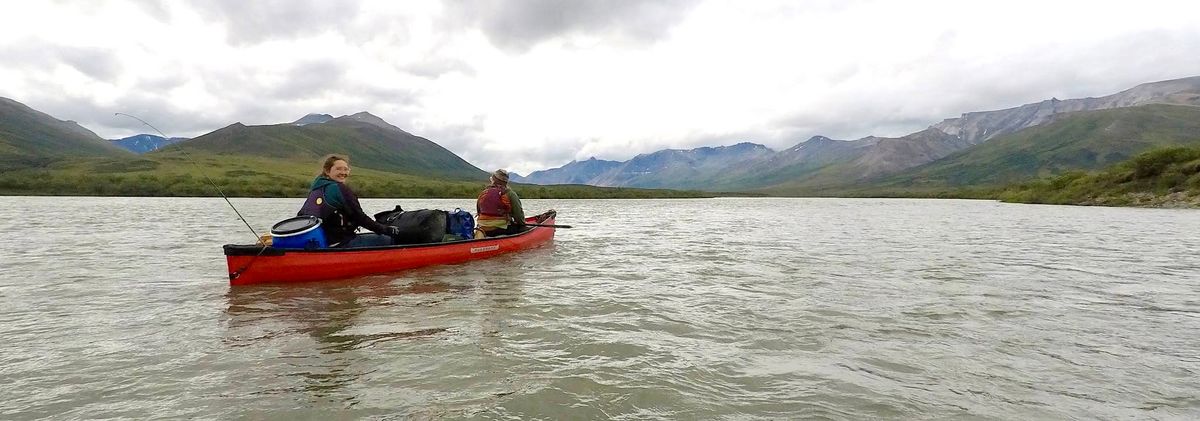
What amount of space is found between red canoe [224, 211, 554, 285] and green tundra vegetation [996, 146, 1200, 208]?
7631cm

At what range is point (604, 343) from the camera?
25.6 feet

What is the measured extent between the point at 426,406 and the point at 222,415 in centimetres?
181

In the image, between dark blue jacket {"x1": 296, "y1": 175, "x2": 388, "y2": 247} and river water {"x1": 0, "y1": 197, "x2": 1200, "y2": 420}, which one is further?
dark blue jacket {"x1": 296, "y1": 175, "x2": 388, "y2": 247}

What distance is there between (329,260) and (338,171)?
6.66 feet

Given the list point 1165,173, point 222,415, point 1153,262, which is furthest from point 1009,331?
point 1165,173

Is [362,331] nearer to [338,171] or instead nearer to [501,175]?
[338,171]

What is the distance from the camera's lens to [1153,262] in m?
17.2

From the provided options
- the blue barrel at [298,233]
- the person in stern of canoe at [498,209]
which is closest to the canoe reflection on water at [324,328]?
the blue barrel at [298,233]

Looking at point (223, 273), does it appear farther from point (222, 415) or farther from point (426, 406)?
point (426, 406)

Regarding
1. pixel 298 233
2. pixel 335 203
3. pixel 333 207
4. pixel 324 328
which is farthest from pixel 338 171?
pixel 324 328

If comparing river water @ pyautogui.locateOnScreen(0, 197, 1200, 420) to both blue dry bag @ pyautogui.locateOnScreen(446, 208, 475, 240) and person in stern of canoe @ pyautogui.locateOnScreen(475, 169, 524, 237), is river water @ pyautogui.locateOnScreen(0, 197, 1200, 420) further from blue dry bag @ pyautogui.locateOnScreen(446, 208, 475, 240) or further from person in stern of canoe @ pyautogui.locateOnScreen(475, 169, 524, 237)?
person in stern of canoe @ pyautogui.locateOnScreen(475, 169, 524, 237)

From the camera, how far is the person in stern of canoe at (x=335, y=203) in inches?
490

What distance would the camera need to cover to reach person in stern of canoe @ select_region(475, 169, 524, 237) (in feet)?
64.3

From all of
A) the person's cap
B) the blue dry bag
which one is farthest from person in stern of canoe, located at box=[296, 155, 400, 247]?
the person's cap
